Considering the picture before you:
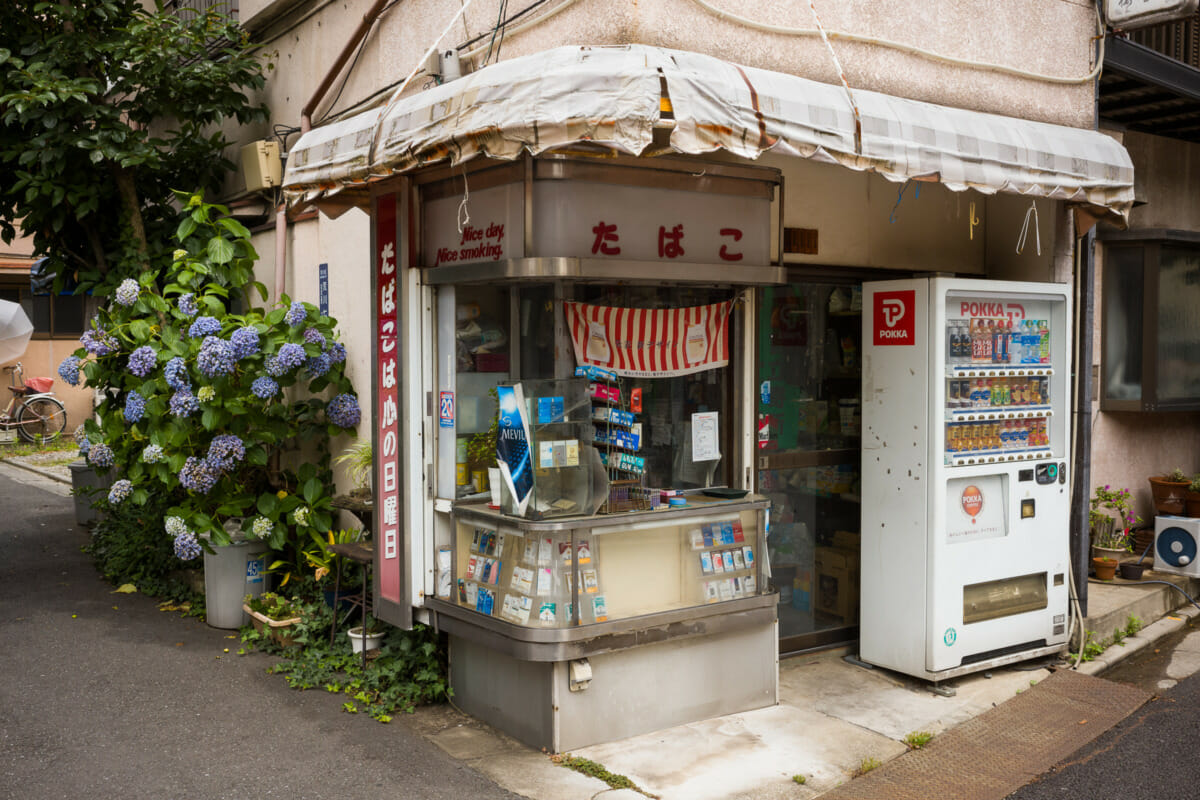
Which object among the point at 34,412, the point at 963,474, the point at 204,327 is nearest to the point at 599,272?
the point at 963,474

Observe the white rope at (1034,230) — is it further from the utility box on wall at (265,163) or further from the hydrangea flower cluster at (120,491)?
the hydrangea flower cluster at (120,491)

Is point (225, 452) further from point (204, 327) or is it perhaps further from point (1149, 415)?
point (1149, 415)

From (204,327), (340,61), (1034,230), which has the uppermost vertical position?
(340,61)

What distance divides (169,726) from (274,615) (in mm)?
1491

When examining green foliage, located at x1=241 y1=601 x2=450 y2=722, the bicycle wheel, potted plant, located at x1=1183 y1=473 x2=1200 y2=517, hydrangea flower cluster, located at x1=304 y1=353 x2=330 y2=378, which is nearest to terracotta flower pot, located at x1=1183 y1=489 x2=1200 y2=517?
potted plant, located at x1=1183 y1=473 x2=1200 y2=517

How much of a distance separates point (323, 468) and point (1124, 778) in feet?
19.2

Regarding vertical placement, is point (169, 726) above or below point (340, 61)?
below

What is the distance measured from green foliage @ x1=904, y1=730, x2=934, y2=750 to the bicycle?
17.8m

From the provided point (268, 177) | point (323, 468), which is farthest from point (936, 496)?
point (268, 177)

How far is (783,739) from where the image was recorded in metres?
5.40

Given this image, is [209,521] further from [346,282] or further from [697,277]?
[697,277]

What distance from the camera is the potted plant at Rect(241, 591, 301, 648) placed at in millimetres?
6855

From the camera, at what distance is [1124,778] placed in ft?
16.4

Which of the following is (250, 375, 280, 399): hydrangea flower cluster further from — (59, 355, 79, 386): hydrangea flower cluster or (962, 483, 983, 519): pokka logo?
(962, 483, 983, 519): pokka logo
